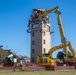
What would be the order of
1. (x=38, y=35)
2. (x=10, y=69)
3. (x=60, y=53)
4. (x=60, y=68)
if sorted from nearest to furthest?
1. (x=10, y=69)
2. (x=60, y=68)
3. (x=60, y=53)
4. (x=38, y=35)

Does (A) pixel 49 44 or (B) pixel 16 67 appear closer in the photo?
(B) pixel 16 67

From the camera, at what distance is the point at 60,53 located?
76625 mm

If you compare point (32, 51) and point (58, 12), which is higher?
point (58, 12)

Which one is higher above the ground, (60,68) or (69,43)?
(69,43)

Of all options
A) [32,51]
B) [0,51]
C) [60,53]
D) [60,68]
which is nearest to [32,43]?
[32,51]

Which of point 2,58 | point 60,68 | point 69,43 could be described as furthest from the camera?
point 2,58

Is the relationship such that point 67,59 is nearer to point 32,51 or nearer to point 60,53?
point 60,53

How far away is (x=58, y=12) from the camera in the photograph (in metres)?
74.6

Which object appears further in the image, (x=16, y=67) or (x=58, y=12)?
(x=58, y=12)

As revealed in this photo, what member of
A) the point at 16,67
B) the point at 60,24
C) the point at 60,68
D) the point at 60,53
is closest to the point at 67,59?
the point at 60,53

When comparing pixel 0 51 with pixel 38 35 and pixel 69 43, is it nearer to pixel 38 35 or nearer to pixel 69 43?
pixel 38 35

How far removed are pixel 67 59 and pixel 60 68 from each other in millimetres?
23453

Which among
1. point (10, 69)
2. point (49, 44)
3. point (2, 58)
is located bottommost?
point (10, 69)

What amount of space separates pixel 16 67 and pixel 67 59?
30.2 metres
